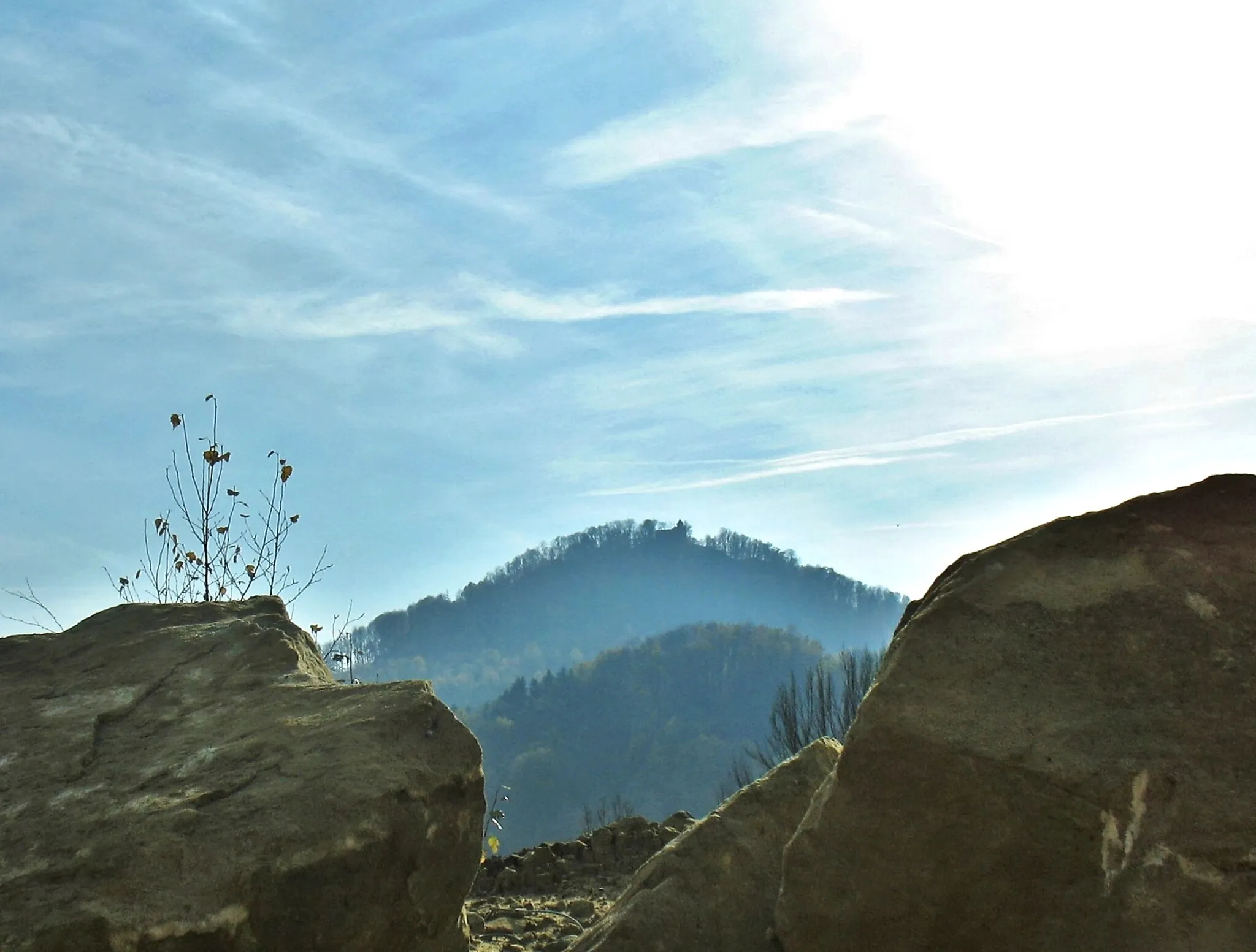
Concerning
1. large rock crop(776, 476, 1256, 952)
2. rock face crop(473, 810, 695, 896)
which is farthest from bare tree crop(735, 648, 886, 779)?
large rock crop(776, 476, 1256, 952)

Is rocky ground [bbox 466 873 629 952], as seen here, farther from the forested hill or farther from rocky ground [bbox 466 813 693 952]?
the forested hill

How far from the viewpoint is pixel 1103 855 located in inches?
106

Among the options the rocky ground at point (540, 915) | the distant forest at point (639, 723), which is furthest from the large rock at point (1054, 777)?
the distant forest at point (639, 723)

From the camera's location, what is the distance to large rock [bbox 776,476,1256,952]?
105 inches

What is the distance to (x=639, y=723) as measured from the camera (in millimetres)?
100000

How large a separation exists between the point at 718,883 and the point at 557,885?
343 cm

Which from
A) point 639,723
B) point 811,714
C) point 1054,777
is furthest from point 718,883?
→ point 639,723

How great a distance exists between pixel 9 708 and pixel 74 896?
136 centimetres

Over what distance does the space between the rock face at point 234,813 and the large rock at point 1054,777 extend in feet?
3.85

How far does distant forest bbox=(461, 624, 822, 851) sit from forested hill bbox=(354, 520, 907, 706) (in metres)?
40.7

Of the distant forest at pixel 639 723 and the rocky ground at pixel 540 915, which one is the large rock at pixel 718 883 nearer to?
the rocky ground at pixel 540 915

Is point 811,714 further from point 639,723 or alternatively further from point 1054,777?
point 639,723

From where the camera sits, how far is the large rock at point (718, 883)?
3.54 metres

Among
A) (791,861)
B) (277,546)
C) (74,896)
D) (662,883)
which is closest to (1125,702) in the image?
(791,861)
